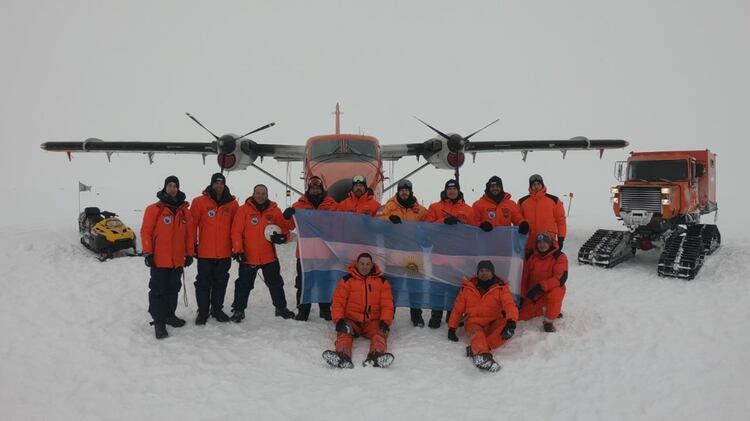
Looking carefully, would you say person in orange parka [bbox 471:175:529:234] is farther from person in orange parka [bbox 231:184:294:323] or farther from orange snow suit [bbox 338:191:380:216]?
person in orange parka [bbox 231:184:294:323]

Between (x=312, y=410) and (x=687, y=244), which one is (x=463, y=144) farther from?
(x=312, y=410)

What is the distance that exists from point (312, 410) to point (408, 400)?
2.92ft

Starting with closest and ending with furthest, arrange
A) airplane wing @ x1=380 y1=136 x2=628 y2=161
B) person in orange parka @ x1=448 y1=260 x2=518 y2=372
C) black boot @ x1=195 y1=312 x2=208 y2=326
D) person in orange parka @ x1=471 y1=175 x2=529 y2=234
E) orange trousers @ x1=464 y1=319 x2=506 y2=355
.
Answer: orange trousers @ x1=464 y1=319 x2=506 y2=355 → person in orange parka @ x1=448 y1=260 x2=518 y2=372 → black boot @ x1=195 y1=312 x2=208 y2=326 → person in orange parka @ x1=471 y1=175 x2=529 y2=234 → airplane wing @ x1=380 y1=136 x2=628 y2=161

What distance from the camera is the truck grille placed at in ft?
30.7

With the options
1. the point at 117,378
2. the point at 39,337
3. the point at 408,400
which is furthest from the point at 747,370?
the point at 39,337

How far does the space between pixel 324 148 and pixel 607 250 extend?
6.88 metres

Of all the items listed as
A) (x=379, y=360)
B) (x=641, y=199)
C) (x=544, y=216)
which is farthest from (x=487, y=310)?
(x=641, y=199)

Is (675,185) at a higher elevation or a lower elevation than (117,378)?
higher

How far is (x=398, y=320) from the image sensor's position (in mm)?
5957

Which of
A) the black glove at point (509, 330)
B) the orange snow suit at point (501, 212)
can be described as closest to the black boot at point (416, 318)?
the black glove at point (509, 330)

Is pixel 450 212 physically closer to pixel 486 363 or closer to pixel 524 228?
pixel 524 228

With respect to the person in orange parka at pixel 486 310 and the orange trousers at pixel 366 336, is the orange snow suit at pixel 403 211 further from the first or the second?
the orange trousers at pixel 366 336

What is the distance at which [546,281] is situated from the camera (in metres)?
5.35

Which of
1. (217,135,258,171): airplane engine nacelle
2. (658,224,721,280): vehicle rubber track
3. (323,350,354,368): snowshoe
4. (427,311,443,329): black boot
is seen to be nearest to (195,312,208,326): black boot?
(323,350,354,368): snowshoe
